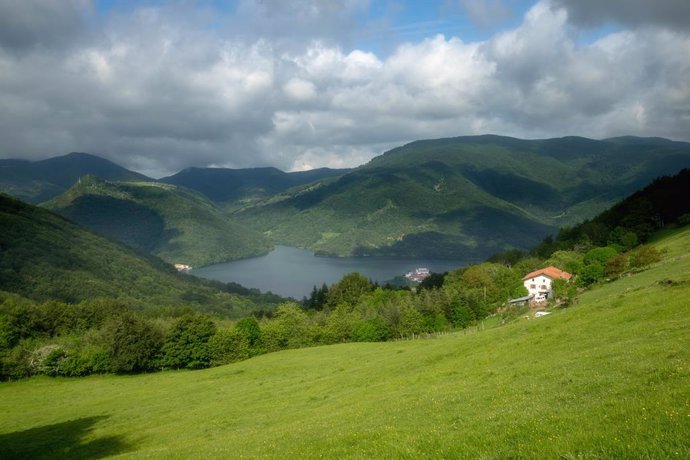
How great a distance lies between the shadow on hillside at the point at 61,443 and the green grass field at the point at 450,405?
7.2 inches

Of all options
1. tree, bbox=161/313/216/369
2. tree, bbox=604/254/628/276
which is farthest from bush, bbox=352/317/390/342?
tree, bbox=604/254/628/276

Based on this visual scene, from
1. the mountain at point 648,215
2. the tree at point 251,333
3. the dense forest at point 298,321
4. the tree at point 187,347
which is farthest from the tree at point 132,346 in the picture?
the mountain at point 648,215

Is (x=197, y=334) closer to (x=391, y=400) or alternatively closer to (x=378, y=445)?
(x=391, y=400)

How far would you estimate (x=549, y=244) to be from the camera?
496 ft

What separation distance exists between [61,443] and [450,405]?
103 ft

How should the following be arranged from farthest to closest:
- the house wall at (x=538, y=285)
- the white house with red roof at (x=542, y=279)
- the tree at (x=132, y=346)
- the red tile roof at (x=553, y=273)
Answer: the red tile roof at (x=553, y=273) < the house wall at (x=538, y=285) < the white house with red roof at (x=542, y=279) < the tree at (x=132, y=346)

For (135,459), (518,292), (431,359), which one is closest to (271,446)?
(135,459)

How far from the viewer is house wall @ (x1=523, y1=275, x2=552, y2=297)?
328 feet

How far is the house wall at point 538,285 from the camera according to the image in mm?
99919

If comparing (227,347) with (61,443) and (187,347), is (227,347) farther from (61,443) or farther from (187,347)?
(61,443)

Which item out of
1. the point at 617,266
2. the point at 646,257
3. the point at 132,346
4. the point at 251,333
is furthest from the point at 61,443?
the point at 617,266

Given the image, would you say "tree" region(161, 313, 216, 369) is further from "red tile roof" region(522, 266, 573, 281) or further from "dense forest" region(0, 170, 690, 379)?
"red tile roof" region(522, 266, 573, 281)

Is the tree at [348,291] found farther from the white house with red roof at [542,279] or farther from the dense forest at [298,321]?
the white house with red roof at [542,279]

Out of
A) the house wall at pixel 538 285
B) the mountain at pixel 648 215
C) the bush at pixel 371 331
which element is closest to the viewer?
the bush at pixel 371 331
